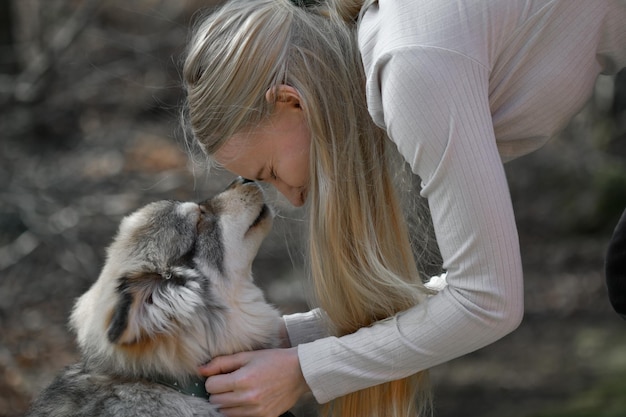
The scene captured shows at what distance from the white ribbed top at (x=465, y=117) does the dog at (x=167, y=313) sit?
1.15ft

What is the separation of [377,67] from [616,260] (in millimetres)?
766

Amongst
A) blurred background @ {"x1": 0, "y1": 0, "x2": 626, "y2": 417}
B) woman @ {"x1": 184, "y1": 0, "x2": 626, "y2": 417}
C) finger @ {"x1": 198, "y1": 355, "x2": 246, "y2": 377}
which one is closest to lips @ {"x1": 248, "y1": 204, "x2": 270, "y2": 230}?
woman @ {"x1": 184, "y1": 0, "x2": 626, "y2": 417}

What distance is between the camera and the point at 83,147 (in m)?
5.55

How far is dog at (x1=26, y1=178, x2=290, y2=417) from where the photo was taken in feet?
7.81

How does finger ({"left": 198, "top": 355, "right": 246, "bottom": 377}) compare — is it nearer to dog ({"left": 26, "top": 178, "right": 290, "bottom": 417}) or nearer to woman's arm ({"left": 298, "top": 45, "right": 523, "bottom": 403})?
dog ({"left": 26, "top": 178, "right": 290, "bottom": 417})

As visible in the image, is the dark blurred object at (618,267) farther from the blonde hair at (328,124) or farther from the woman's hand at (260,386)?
the woman's hand at (260,386)

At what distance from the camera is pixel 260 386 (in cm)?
234

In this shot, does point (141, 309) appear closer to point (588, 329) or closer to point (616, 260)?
point (616, 260)

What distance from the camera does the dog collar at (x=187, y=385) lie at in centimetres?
242

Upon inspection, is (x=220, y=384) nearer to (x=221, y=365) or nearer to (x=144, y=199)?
(x=221, y=365)

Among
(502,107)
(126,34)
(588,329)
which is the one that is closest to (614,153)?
(588,329)

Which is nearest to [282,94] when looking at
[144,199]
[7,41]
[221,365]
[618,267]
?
[221,365]

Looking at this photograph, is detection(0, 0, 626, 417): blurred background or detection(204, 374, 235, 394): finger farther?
detection(0, 0, 626, 417): blurred background

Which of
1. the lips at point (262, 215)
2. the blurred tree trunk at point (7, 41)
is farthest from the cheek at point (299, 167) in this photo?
the blurred tree trunk at point (7, 41)
